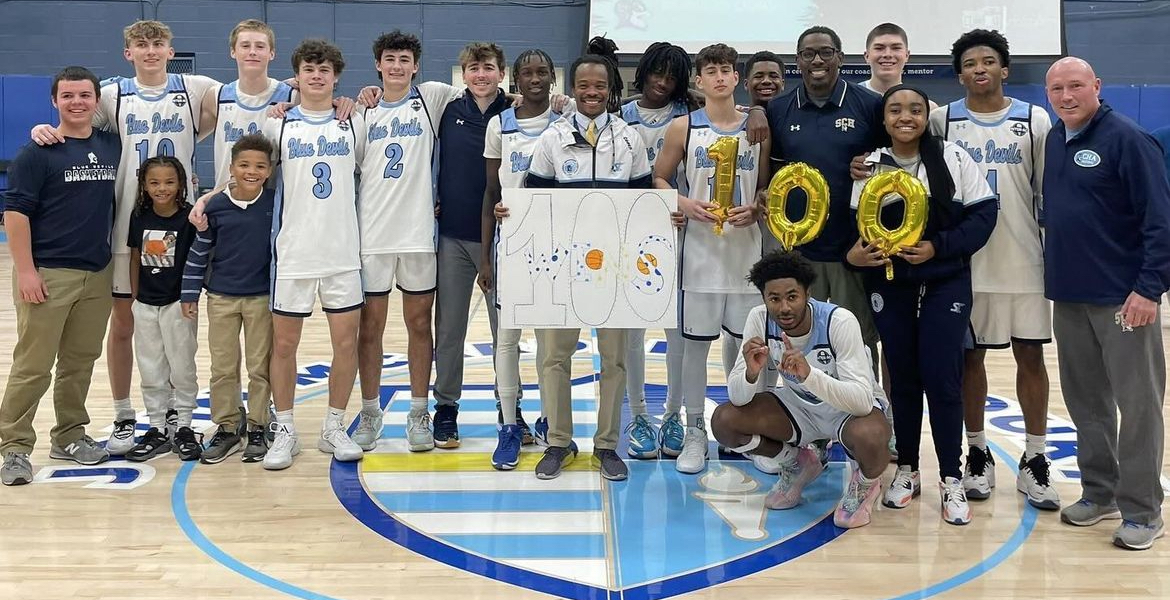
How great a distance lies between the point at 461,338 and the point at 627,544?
53.8 inches

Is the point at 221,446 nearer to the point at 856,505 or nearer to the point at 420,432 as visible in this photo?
the point at 420,432

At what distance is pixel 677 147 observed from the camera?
3883 millimetres

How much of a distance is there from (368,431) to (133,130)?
62.4 inches

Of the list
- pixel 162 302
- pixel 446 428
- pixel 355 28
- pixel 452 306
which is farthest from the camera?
pixel 355 28

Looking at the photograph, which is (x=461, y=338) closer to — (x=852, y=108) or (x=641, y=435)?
(x=641, y=435)

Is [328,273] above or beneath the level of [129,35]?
beneath

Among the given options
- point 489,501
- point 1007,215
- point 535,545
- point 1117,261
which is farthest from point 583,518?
point 1117,261

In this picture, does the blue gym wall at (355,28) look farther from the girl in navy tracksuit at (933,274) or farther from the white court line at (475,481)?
the girl in navy tracksuit at (933,274)

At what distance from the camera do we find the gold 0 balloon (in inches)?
147

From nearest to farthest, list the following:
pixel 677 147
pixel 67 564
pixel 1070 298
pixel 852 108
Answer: pixel 67 564, pixel 1070 298, pixel 852 108, pixel 677 147

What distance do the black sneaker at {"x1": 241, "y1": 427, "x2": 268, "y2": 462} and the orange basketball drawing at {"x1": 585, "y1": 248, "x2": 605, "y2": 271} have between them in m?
1.57

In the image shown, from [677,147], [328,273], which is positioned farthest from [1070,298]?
[328,273]

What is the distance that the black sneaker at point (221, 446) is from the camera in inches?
160

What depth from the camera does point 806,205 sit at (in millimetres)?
3498
